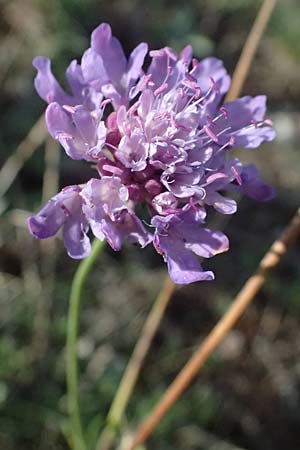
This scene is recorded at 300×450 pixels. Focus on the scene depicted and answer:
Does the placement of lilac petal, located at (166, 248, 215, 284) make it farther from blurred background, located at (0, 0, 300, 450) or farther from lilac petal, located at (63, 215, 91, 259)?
blurred background, located at (0, 0, 300, 450)

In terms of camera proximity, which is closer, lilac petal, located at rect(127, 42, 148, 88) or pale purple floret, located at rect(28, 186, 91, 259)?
pale purple floret, located at rect(28, 186, 91, 259)

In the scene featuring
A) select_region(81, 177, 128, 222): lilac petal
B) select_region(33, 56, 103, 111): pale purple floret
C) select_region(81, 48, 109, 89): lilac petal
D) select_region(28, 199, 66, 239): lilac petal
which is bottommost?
select_region(28, 199, 66, 239): lilac petal

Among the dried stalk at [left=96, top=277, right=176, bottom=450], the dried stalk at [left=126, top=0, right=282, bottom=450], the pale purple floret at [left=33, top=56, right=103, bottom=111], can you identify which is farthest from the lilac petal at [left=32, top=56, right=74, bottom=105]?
the dried stalk at [left=96, top=277, right=176, bottom=450]

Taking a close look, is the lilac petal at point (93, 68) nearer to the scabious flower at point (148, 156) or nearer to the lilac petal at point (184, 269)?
the scabious flower at point (148, 156)

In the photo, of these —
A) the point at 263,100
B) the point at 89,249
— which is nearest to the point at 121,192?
the point at 89,249

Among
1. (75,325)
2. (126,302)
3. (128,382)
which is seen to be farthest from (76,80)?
(126,302)

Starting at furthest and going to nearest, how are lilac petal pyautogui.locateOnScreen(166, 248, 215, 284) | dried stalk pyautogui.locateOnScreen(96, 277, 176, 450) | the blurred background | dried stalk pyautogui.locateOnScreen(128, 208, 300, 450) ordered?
the blurred background, dried stalk pyautogui.locateOnScreen(96, 277, 176, 450), dried stalk pyautogui.locateOnScreen(128, 208, 300, 450), lilac petal pyautogui.locateOnScreen(166, 248, 215, 284)

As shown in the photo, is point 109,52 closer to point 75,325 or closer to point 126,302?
point 75,325

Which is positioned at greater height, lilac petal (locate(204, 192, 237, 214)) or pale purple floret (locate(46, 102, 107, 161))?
pale purple floret (locate(46, 102, 107, 161))
